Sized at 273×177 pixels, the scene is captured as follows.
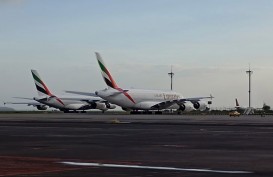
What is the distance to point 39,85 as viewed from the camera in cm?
13100

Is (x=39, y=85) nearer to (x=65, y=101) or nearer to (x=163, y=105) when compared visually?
(x=65, y=101)

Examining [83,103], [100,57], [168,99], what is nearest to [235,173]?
[100,57]

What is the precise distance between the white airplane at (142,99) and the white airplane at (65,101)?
8.18 m

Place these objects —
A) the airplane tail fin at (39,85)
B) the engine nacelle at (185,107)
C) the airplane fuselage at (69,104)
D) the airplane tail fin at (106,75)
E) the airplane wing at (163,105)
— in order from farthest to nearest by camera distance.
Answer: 1. the airplane fuselage at (69,104)
2. the airplane tail fin at (39,85)
3. the engine nacelle at (185,107)
4. the airplane wing at (163,105)
5. the airplane tail fin at (106,75)

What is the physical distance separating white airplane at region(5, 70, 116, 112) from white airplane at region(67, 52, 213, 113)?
8182mm

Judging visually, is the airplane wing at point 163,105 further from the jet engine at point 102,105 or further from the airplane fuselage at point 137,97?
the jet engine at point 102,105

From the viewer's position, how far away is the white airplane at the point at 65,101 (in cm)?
13125

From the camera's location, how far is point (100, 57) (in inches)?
4582

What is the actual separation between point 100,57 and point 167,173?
10208 cm

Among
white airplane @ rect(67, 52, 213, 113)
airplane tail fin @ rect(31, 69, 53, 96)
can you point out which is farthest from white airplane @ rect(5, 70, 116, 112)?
white airplane @ rect(67, 52, 213, 113)

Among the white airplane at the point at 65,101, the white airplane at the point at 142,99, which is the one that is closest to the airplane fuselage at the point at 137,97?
the white airplane at the point at 142,99

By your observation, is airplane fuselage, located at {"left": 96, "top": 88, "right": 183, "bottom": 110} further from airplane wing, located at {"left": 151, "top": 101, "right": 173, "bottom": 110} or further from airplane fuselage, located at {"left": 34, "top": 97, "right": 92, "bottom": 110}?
airplane fuselage, located at {"left": 34, "top": 97, "right": 92, "bottom": 110}

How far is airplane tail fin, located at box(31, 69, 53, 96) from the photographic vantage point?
131 meters

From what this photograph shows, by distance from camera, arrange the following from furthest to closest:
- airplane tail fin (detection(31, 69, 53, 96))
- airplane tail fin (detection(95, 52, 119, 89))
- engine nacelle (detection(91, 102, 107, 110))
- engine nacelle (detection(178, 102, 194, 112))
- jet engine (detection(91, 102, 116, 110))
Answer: engine nacelle (detection(91, 102, 107, 110)), jet engine (detection(91, 102, 116, 110)), airplane tail fin (detection(31, 69, 53, 96)), engine nacelle (detection(178, 102, 194, 112)), airplane tail fin (detection(95, 52, 119, 89))
